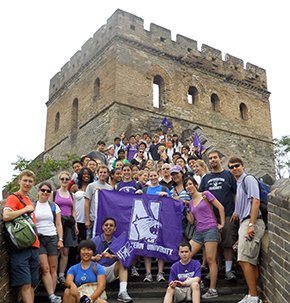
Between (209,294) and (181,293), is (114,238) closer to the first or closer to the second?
(181,293)

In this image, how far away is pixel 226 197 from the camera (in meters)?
5.16

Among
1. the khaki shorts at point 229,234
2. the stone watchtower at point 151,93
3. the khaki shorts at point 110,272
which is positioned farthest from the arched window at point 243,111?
the khaki shorts at point 110,272

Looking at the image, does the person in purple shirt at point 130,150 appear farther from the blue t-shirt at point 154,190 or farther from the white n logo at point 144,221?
the white n logo at point 144,221

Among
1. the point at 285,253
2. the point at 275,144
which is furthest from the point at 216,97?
the point at 285,253

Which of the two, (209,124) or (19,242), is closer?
(19,242)

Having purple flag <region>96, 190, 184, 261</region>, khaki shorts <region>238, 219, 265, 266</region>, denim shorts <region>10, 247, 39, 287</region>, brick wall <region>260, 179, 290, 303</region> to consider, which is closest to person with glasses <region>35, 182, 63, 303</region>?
denim shorts <region>10, 247, 39, 287</region>

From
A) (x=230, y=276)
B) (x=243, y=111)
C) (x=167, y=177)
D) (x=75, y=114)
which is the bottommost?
(x=230, y=276)

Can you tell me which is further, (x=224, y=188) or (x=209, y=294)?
(x=224, y=188)

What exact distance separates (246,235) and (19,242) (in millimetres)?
3001

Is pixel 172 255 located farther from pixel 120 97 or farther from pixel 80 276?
pixel 120 97

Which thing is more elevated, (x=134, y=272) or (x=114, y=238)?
(x=114, y=238)

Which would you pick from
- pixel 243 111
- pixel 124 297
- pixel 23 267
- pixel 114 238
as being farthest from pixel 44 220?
pixel 243 111

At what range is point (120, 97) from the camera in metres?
16.4

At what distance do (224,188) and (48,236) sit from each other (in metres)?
2.81
